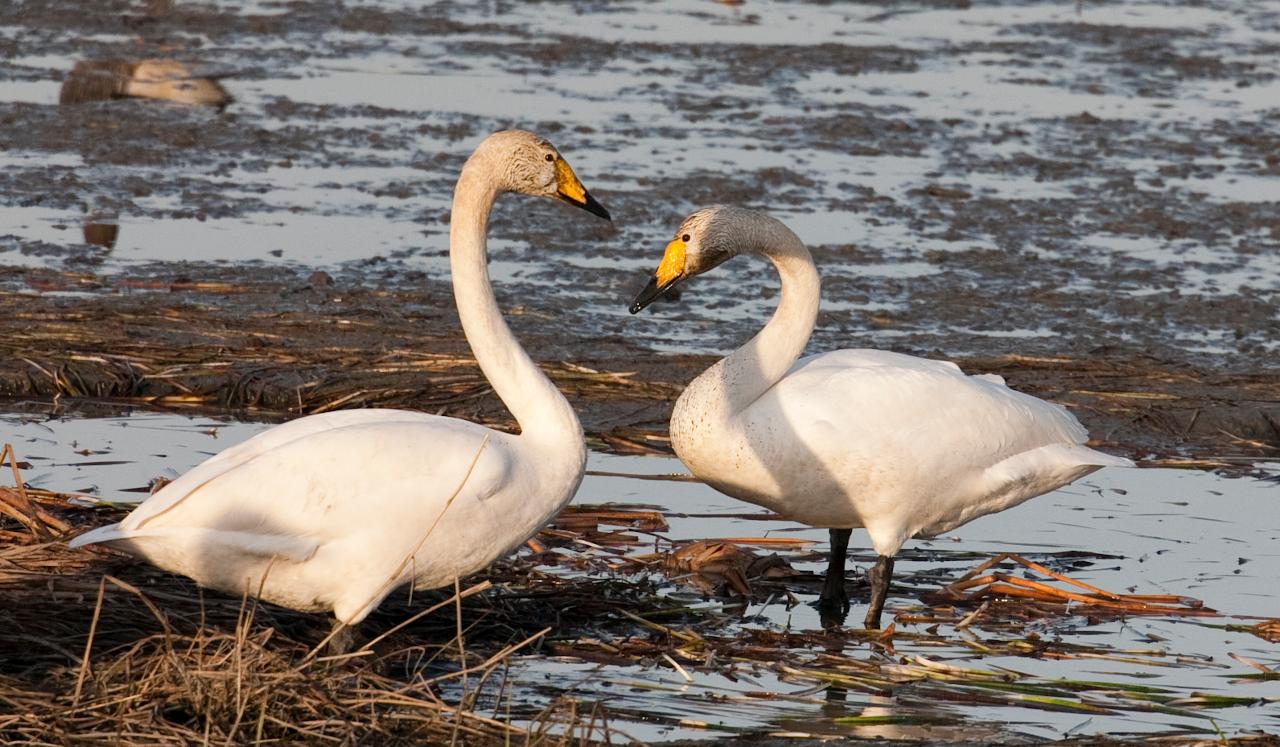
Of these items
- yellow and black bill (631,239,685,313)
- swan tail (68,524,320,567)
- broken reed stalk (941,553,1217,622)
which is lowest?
broken reed stalk (941,553,1217,622)

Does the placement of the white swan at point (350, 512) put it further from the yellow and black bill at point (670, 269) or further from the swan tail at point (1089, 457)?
Answer: the swan tail at point (1089, 457)

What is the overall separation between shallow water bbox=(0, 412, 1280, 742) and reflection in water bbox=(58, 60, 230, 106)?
21.7ft

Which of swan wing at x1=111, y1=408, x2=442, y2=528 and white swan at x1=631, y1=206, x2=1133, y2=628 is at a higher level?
swan wing at x1=111, y1=408, x2=442, y2=528

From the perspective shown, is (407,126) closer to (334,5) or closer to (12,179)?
(12,179)

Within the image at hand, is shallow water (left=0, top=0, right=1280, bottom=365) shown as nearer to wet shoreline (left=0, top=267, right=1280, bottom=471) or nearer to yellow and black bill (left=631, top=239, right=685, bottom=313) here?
wet shoreline (left=0, top=267, right=1280, bottom=471)

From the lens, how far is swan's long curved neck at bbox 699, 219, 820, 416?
6887mm

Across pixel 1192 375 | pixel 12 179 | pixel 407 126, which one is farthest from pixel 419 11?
pixel 1192 375

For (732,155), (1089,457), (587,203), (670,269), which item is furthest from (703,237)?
(732,155)

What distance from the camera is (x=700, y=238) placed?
7078 millimetres

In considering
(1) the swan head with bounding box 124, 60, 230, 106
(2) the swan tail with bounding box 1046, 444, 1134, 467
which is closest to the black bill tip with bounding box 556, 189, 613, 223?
(2) the swan tail with bounding box 1046, 444, 1134, 467

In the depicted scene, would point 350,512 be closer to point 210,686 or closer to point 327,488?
point 327,488

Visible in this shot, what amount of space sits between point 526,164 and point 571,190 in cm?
18

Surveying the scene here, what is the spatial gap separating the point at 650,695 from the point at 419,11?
14080 mm

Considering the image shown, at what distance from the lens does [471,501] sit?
5.55 m
